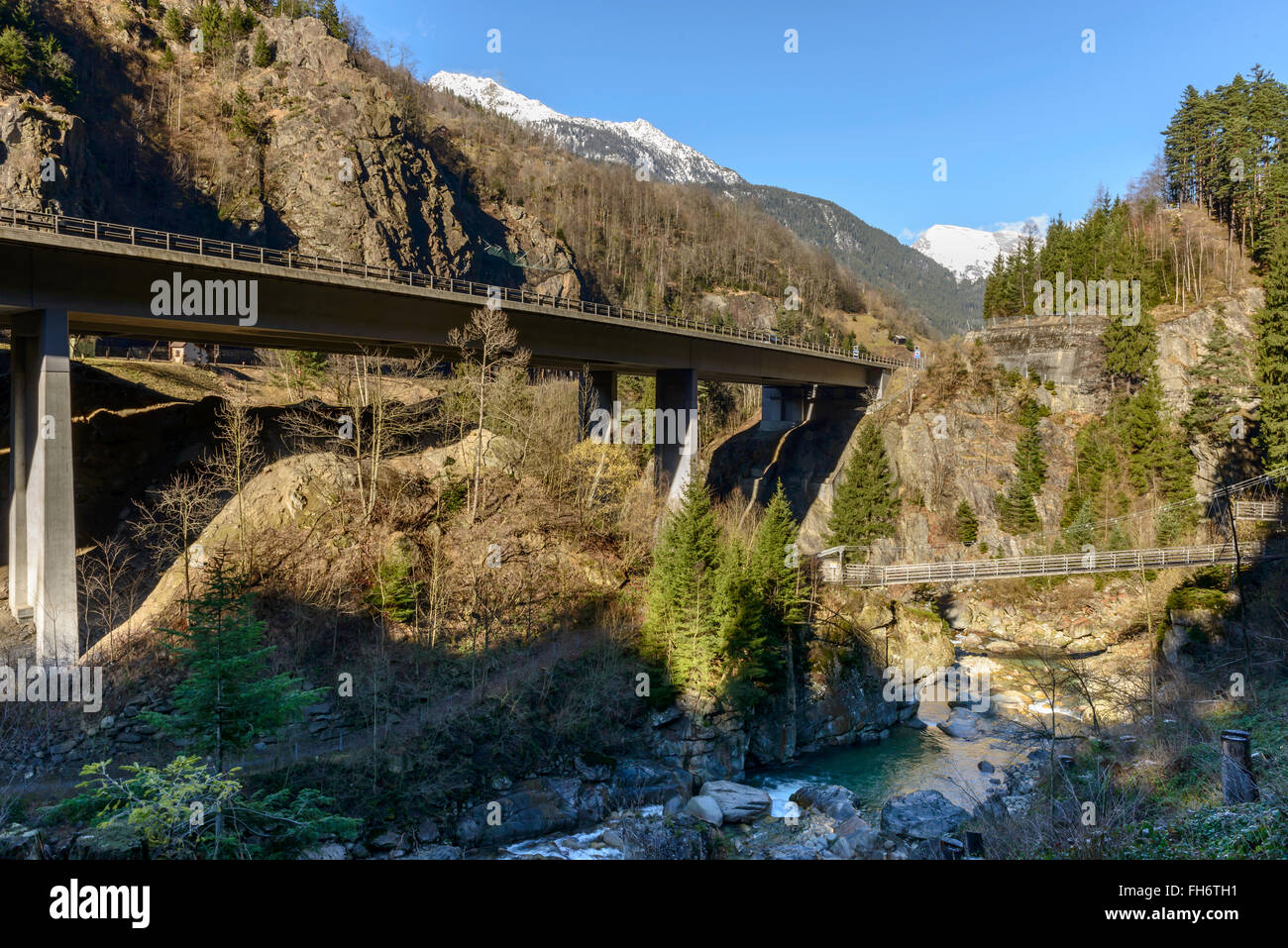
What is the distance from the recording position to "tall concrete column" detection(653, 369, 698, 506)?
145 feet

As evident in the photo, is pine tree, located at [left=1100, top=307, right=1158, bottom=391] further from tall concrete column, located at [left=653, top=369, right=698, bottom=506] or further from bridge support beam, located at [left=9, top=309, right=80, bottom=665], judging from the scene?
bridge support beam, located at [left=9, top=309, right=80, bottom=665]

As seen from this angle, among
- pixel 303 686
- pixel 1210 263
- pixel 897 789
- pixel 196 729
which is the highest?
pixel 1210 263

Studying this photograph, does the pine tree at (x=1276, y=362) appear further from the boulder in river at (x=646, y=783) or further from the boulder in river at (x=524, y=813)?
the boulder in river at (x=524, y=813)

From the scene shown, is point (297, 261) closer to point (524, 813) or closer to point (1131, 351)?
point (524, 813)

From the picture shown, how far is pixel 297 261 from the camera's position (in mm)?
41781

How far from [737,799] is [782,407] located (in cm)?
4326

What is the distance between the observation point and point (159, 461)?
32.5 meters

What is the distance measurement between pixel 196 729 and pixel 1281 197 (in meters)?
78.3

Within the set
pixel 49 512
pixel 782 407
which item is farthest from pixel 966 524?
pixel 49 512

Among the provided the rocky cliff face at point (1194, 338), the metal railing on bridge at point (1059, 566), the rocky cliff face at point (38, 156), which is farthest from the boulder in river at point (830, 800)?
the rocky cliff face at point (38, 156)

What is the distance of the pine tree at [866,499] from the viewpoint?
49.9 metres

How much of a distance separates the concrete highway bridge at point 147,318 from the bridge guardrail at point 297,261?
15cm

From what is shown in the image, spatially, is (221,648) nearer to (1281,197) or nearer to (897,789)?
(897,789)
